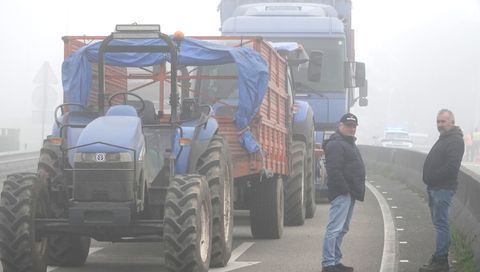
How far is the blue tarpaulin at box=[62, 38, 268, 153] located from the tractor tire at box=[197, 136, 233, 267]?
0.95 m

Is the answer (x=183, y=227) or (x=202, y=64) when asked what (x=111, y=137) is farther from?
(x=202, y=64)

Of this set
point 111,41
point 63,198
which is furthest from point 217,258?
point 111,41

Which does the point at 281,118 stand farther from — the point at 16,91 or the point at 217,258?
the point at 16,91

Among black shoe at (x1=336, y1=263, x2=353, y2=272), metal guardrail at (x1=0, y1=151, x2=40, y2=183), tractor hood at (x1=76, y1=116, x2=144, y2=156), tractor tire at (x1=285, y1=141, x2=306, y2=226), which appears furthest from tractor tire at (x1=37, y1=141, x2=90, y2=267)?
metal guardrail at (x1=0, y1=151, x2=40, y2=183)

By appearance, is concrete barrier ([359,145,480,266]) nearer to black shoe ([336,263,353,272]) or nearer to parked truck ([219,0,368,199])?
black shoe ([336,263,353,272])

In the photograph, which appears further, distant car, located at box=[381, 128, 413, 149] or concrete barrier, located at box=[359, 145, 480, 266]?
distant car, located at box=[381, 128, 413, 149]

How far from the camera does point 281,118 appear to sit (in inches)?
561

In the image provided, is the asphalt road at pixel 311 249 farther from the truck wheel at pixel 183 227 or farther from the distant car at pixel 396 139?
the distant car at pixel 396 139

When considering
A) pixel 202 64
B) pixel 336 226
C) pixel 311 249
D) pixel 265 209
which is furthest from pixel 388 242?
pixel 202 64

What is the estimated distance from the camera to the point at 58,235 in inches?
414

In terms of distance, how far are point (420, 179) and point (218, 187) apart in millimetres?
13495

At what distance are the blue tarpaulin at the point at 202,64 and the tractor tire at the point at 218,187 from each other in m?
0.95

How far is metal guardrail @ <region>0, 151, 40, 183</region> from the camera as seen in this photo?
2715 cm

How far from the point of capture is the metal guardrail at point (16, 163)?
27153 mm
